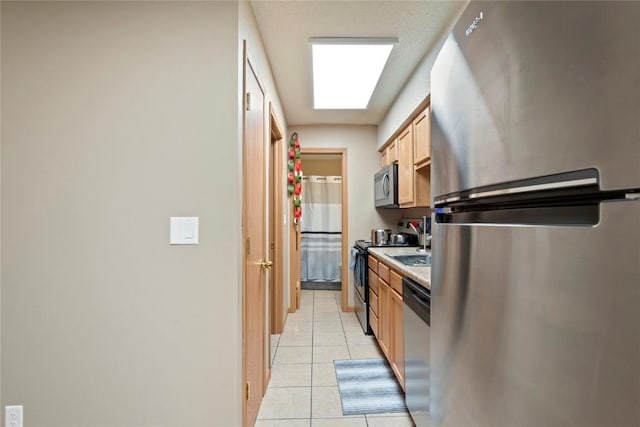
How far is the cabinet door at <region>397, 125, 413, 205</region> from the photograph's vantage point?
2592 mm

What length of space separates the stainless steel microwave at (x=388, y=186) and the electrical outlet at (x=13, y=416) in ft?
9.47

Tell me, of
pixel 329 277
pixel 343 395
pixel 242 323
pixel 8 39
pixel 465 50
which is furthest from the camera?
pixel 329 277

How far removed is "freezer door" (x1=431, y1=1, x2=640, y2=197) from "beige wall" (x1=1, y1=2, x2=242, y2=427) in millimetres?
926

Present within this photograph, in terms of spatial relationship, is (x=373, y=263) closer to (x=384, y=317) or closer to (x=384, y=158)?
(x=384, y=317)

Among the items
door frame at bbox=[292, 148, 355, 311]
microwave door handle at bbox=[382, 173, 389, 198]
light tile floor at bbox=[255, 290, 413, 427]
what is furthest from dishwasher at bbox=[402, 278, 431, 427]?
door frame at bbox=[292, 148, 355, 311]

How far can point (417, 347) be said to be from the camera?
147 cm

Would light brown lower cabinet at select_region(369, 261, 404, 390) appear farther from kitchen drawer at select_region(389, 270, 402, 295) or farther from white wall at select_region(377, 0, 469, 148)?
white wall at select_region(377, 0, 469, 148)

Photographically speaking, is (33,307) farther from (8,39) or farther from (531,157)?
(531,157)

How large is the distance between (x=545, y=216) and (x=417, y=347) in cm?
113

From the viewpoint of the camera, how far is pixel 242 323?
1307 millimetres

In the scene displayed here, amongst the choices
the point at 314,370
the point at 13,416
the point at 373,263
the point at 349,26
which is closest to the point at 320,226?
the point at 373,263

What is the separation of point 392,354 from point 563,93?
2.07 metres

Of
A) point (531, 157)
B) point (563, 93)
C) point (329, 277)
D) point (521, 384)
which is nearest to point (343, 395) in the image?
point (521, 384)

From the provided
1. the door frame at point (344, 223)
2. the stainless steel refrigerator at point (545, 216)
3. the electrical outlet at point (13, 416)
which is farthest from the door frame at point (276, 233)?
the stainless steel refrigerator at point (545, 216)
